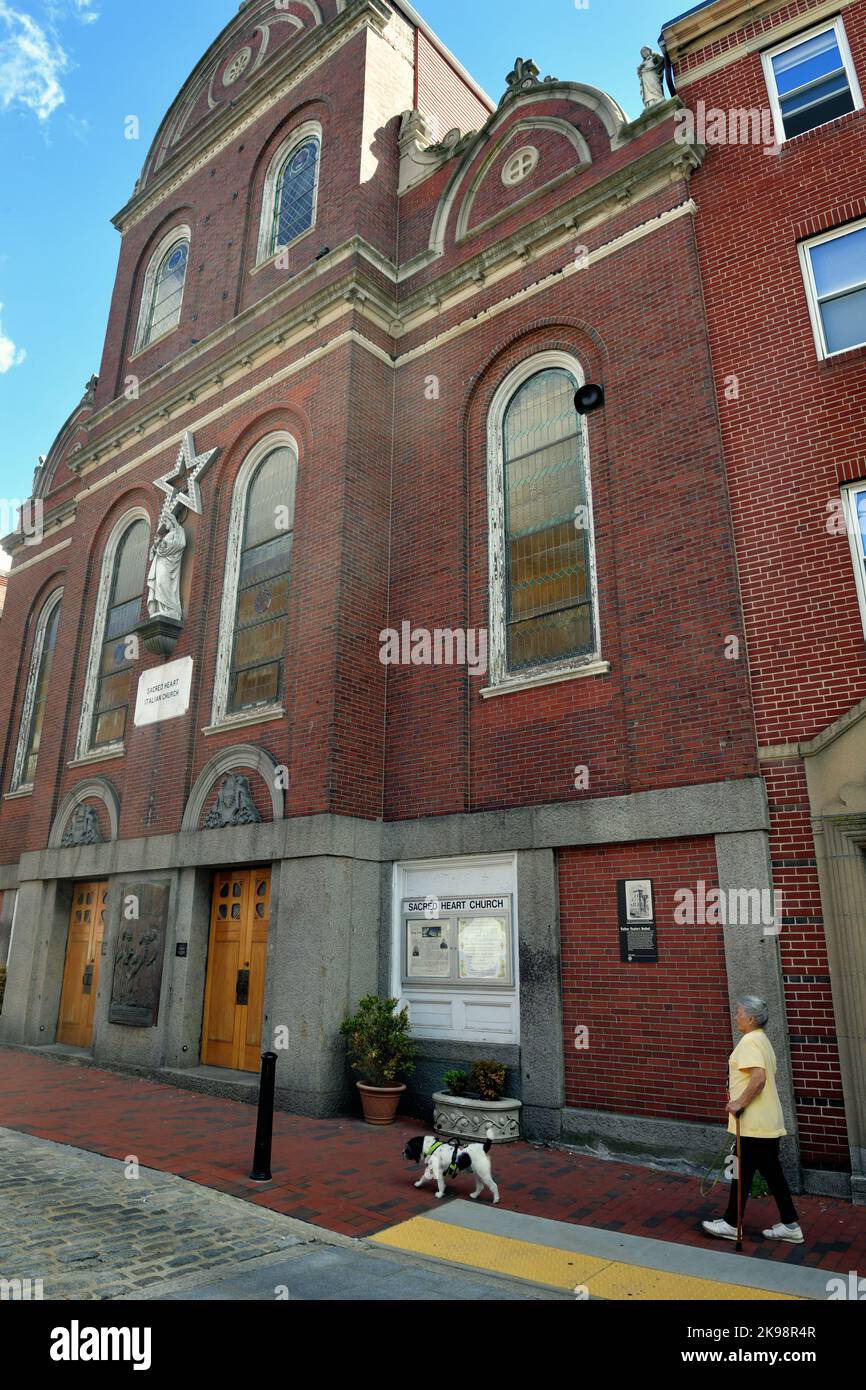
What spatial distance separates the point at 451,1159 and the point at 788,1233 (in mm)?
2304

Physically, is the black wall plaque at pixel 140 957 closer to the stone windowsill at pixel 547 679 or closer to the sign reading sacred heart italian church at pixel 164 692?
the sign reading sacred heart italian church at pixel 164 692

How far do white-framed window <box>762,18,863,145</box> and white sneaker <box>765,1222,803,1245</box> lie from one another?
34.5ft

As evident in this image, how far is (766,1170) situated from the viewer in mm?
5605

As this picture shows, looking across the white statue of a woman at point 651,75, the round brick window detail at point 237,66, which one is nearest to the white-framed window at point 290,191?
the round brick window detail at point 237,66

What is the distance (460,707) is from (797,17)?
8.81 m

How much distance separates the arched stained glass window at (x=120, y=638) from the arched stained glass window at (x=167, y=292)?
4.24m

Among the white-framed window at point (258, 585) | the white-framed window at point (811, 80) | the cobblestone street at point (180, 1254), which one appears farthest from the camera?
the white-framed window at point (258, 585)

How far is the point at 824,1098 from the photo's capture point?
6996 mm

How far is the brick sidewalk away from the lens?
5938 mm

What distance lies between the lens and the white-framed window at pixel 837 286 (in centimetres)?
860

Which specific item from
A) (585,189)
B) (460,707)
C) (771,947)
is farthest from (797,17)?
(771,947)

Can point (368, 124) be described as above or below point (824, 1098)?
above

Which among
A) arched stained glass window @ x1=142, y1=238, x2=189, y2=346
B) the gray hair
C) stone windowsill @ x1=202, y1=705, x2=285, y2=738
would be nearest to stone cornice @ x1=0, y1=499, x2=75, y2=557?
arched stained glass window @ x1=142, y1=238, x2=189, y2=346
